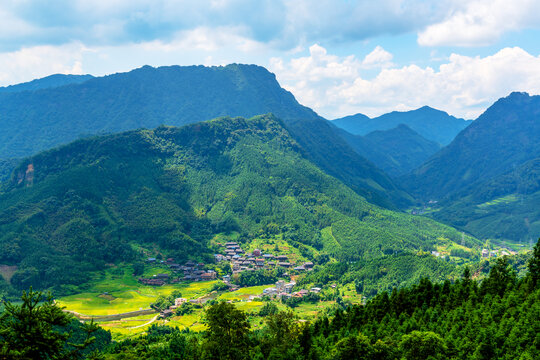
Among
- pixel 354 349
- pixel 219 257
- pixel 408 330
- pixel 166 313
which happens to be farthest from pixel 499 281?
pixel 219 257

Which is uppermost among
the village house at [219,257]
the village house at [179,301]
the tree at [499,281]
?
the tree at [499,281]

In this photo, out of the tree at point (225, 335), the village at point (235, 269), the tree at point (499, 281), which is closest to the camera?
the tree at point (225, 335)

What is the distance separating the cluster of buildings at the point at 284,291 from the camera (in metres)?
136

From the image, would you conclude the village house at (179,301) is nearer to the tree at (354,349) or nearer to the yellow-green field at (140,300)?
the yellow-green field at (140,300)

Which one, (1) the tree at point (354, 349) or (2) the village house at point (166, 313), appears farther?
(2) the village house at point (166, 313)

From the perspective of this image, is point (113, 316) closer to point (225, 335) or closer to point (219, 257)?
point (219, 257)

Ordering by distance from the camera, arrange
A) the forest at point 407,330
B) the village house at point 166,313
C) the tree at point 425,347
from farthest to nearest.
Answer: the village house at point 166,313, the forest at point 407,330, the tree at point 425,347

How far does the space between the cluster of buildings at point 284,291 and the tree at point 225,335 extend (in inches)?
2891

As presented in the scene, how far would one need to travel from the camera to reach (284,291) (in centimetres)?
14388

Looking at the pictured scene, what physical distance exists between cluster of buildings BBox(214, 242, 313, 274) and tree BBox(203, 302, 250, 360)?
10831 centimetres

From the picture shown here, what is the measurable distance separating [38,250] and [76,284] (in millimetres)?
22789

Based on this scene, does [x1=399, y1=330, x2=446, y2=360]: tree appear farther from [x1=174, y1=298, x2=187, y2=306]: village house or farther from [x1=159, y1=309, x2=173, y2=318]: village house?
[x1=174, y1=298, x2=187, y2=306]: village house

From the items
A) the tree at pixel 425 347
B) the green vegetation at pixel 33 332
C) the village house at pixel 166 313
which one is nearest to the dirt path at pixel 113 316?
the village house at pixel 166 313

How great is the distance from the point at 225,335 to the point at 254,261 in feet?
391
